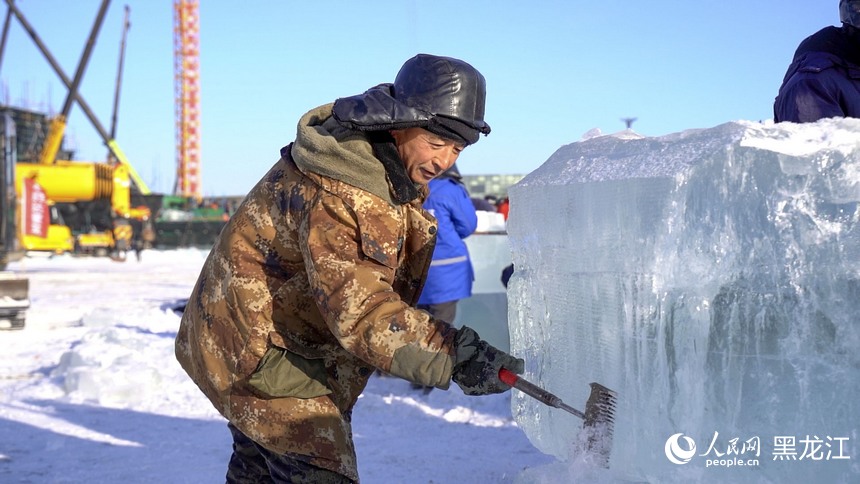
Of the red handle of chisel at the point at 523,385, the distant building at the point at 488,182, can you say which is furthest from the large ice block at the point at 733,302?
the distant building at the point at 488,182

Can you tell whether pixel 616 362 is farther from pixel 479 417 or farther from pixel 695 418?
pixel 479 417

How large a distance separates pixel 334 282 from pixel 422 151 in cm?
37

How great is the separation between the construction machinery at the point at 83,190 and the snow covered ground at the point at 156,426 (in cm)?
821

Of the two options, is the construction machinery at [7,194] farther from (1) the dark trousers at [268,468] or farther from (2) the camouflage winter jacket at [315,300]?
(2) the camouflage winter jacket at [315,300]

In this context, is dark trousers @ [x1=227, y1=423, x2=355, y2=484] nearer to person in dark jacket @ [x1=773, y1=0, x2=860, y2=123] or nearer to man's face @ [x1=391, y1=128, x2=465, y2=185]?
man's face @ [x1=391, y1=128, x2=465, y2=185]

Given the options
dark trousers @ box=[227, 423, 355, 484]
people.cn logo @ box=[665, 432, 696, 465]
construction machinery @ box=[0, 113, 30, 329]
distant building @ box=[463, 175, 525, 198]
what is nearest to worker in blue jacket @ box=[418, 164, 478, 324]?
dark trousers @ box=[227, 423, 355, 484]

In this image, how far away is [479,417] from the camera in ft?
13.8

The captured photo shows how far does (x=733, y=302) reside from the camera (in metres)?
1.87

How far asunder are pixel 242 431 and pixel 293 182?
1.97 feet

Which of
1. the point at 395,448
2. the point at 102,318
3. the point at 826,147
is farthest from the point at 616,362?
the point at 102,318

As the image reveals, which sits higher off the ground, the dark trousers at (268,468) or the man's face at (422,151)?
the man's face at (422,151)

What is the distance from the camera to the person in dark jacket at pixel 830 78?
97.1 inches

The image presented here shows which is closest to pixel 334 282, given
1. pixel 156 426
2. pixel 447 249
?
pixel 156 426

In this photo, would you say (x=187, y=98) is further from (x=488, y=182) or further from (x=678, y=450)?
(x=678, y=450)
